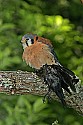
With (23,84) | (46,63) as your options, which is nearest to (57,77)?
(46,63)

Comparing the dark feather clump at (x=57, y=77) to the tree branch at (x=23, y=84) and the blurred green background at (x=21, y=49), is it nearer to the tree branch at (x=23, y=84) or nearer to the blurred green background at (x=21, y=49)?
the tree branch at (x=23, y=84)

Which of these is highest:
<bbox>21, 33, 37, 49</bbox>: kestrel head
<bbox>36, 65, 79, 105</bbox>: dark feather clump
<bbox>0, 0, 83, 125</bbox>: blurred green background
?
<bbox>21, 33, 37, 49</bbox>: kestrel head

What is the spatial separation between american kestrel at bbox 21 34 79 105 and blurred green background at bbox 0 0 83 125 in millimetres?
858

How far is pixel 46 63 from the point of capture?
6.90 feet

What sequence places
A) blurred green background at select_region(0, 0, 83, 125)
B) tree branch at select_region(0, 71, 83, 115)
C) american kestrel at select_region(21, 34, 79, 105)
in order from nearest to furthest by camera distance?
american kestrel at select_region(21, 34, 79, 105) < tree branch at select_region(0, 71, 83, 115) < blurred green background at select_region(0, 0, 83, 125)

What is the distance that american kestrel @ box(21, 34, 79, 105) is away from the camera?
209 cm

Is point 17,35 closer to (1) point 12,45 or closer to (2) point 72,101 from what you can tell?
(1) point 12,45

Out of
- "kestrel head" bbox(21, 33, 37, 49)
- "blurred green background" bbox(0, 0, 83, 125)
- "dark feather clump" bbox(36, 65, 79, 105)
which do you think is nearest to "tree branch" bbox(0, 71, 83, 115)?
"dark feather clump" bbox(36, 65, 79, 105)

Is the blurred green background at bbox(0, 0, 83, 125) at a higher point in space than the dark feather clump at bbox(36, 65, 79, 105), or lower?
lower

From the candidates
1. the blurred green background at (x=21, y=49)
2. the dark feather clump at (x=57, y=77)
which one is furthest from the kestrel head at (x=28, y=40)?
the blurred green background at (x=21, y=49)

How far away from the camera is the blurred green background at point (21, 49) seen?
3.07 m

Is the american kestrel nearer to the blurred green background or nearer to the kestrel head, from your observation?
the kestrel head

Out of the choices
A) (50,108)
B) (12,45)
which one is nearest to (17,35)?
(12,45)

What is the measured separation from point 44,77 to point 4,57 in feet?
3.06
